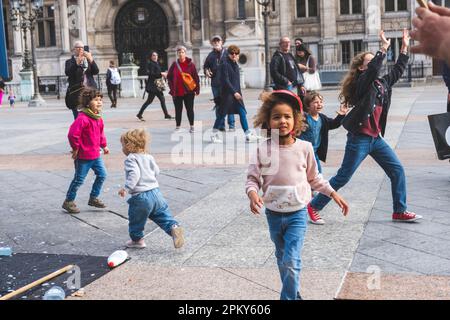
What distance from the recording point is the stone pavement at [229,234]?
447 centimetres

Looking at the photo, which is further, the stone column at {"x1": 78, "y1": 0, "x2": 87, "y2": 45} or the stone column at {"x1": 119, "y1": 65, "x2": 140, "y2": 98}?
the stone column at {"x1": 78, "y1": 0, "x2": 87, "y2": 45}

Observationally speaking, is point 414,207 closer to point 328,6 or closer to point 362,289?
point 362,289

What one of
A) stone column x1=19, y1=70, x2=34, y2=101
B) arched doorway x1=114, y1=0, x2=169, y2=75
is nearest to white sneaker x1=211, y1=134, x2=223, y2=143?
stone column x1=19, y1=70, x2=34, y2=101

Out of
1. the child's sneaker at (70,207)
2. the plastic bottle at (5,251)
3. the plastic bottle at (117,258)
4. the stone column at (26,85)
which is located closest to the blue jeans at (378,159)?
the plastic bottle at (117,258)

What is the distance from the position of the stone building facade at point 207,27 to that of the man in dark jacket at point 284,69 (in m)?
23.5

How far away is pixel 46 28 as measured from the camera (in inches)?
1591

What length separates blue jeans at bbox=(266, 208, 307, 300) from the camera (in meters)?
3.94

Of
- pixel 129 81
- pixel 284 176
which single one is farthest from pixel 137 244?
pixel 129 81

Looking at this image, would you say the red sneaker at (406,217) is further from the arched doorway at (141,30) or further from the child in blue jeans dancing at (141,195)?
the arched doorway at (141,30)

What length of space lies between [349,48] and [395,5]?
10.8 feet

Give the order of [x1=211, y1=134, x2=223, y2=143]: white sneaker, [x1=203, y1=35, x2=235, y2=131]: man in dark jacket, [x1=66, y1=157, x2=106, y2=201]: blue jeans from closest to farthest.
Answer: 1. [x1=66, y1=157, x2=106, y2=201]: blue jeans
2. [x1=211, y1=134, x2=223, y2=143]: white sneaker
3. [x1=203, y1=35, x2=235, y2=131]: man in dark jacket

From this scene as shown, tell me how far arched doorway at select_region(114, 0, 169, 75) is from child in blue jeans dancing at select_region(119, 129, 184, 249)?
3272cm

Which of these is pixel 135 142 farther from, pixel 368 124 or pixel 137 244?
pixel 368 124

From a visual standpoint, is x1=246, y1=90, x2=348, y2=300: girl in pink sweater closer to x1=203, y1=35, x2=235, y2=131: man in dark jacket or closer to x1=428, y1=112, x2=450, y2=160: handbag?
x1=428, y1=112, x2=450, y2=160: handbag
